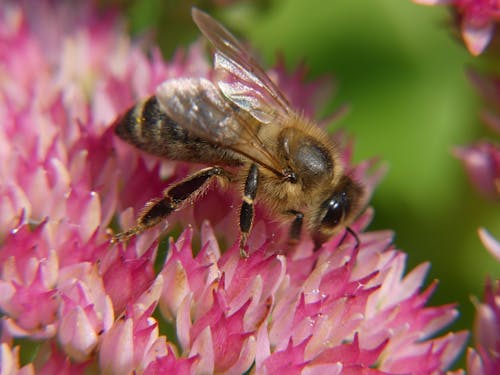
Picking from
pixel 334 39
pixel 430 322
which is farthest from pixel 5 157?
pixel 334 39

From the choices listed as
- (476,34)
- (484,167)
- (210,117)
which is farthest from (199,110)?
(484,167)

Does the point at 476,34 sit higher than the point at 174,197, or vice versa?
the point at 476,34

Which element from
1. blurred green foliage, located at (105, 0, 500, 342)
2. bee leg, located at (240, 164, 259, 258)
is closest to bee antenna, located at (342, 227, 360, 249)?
bee leg, located at (240, 164, 259, 258)

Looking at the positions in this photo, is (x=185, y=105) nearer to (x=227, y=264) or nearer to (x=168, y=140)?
(x=168, y=140)

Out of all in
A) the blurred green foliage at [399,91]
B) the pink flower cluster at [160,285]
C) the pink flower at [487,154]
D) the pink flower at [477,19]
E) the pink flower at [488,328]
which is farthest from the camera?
the blurred green foliage at [399,91]

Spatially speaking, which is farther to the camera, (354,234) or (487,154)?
(487,154)

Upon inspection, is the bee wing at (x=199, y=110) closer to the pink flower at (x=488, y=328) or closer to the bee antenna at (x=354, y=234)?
the bee antenna at (x=354, y=234)

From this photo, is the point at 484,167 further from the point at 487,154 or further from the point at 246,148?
the point at 246,148

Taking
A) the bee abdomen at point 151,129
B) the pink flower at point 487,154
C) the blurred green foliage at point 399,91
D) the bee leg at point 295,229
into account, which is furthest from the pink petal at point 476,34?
the blurred green foliage at point 399,91

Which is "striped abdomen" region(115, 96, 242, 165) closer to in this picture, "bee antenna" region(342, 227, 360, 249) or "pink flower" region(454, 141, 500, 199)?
"bee antenna" region(342, 227, 360, 249)
